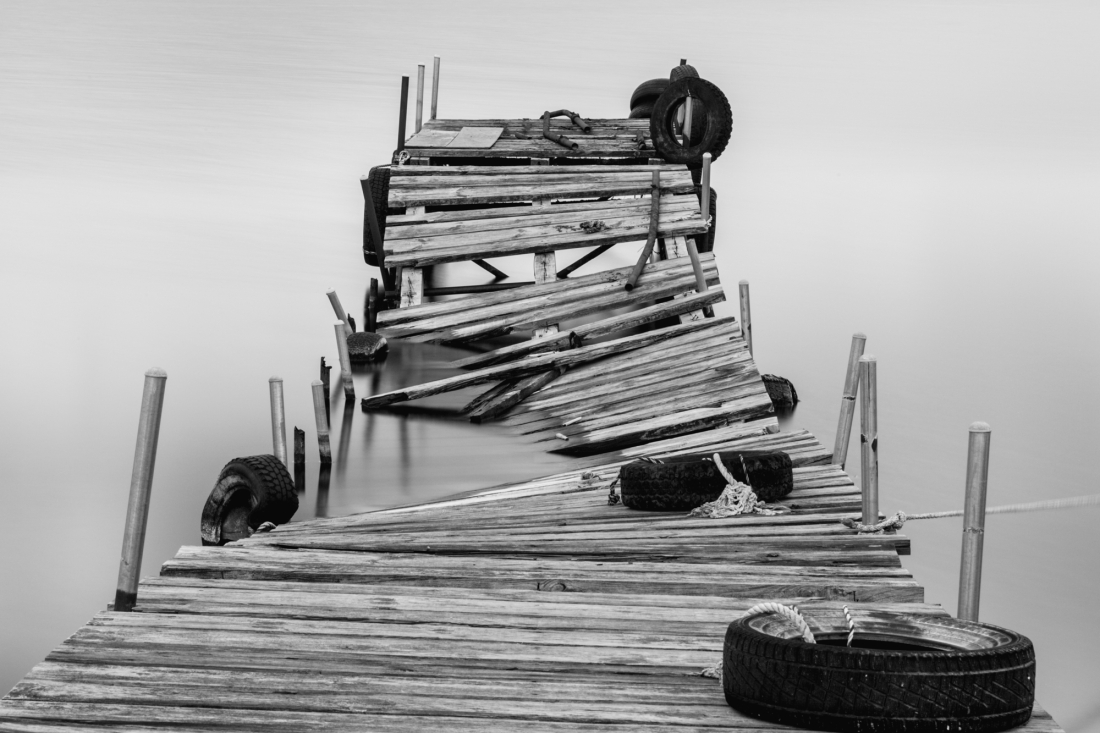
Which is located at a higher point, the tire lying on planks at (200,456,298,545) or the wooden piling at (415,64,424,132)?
the wooden piling at (415,64,424,132)

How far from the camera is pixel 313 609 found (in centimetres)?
572

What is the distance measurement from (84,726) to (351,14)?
164 ft

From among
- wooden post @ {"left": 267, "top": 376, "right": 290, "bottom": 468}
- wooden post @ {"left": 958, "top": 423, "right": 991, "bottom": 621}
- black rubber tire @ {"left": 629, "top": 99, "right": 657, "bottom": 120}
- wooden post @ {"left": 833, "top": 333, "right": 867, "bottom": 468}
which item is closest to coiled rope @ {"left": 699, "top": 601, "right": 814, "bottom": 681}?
wooden post @ {"left": 958, "top": 423, "right": 991, "bottom": 621}

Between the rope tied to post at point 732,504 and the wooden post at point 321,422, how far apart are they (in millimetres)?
3844

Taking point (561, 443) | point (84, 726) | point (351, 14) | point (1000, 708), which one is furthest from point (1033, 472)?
point (351, 14)

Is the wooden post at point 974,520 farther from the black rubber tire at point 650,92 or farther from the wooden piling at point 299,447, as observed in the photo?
the black rubber tire at point 650,92

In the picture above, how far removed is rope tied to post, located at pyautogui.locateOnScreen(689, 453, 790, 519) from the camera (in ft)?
24.5

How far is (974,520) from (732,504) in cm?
150

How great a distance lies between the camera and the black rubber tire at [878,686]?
175 inches

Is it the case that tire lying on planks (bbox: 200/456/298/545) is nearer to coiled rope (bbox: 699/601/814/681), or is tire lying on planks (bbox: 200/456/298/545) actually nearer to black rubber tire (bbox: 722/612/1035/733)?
coiled rope (bbox: 699/601/814/681)

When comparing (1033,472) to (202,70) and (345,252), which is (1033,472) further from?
(202,70)

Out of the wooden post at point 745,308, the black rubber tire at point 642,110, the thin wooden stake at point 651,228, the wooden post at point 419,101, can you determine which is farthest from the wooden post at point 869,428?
the black rubber tire at point 642,110

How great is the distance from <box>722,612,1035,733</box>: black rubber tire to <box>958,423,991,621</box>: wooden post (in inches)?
66.3

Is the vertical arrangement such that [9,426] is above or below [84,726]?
above
